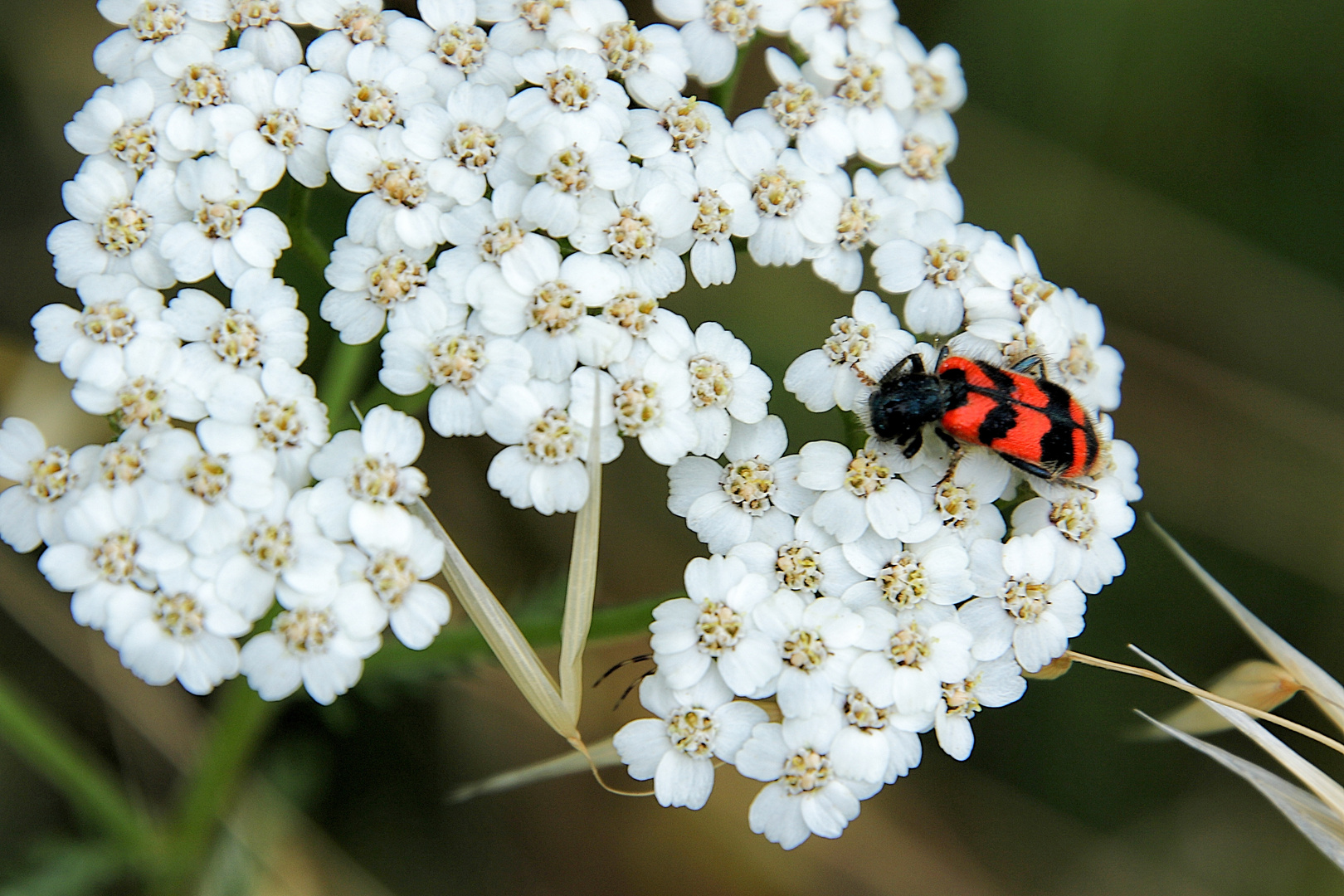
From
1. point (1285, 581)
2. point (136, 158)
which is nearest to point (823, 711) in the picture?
point (136, 158)

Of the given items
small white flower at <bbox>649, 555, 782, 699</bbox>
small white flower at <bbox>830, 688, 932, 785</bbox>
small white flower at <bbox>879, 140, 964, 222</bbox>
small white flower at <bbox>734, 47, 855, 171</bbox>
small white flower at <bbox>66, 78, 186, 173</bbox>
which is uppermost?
small white flower at <bbox>734, 47, 855, 171</bbox>

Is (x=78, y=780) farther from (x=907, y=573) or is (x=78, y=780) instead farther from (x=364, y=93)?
(x=907, y=573)

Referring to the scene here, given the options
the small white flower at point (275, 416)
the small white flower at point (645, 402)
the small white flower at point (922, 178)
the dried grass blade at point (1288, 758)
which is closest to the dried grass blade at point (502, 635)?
the small white flower at point (275, 416)

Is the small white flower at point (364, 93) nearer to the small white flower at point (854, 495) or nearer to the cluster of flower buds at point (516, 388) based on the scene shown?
the cluster of flower buds at point (516, 388)

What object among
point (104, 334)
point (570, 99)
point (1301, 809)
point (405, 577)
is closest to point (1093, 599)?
point (1301, 809)

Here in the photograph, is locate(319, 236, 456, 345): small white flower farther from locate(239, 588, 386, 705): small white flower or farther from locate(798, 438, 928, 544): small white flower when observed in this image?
locate(798, 438, 928, 544): small white flower

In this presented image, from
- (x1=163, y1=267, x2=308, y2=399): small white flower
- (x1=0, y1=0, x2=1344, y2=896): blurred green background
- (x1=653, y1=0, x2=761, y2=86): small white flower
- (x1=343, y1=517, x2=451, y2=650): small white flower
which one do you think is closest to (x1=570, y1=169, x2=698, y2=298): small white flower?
(x1=653, y1=0, x2=761, y2=86): small white flower

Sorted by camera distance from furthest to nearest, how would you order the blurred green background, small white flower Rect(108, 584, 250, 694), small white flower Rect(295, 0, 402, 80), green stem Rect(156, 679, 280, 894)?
1. the blurred green background
2. green stem Rect(156, 679, 280, 894)
3. small white flower Rect(295, 0, 402, 80)
4. small white flower Rect(108, 584, 250, 694)
